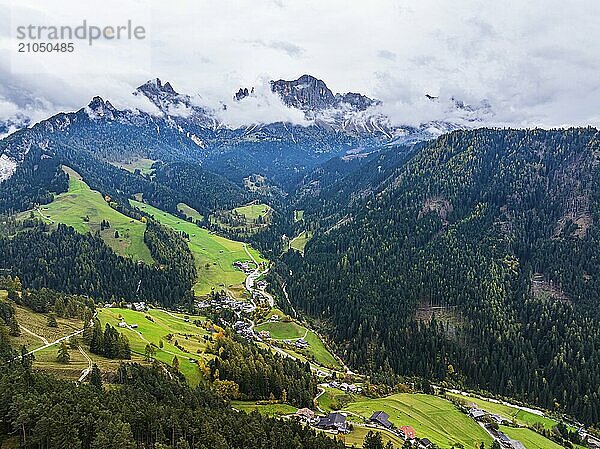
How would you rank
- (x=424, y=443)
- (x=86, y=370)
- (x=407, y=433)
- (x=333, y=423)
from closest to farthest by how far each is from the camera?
1. (x=86, y=370)
2. (x=333, y=423)
3. (x=424, y=443)
4. (x=407, y=433)

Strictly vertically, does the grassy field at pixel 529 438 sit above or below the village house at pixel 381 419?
below

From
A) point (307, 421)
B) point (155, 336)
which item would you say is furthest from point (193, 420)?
point (155, 336)

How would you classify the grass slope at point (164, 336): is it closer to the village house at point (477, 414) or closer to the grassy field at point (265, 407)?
the grassy field at point (265, 407)

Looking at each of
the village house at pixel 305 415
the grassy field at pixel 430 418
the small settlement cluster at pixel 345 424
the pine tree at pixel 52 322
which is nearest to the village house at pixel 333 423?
the small settlement cluster at pixel 345 424

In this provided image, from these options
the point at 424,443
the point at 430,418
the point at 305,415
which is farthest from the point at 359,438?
the point at 430,418

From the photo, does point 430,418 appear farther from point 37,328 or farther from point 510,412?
point 37,328

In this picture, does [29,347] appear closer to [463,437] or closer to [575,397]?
[463,437]

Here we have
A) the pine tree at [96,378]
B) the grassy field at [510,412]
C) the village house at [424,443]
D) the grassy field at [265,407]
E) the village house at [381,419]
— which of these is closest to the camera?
the pine tree at [96,378]
